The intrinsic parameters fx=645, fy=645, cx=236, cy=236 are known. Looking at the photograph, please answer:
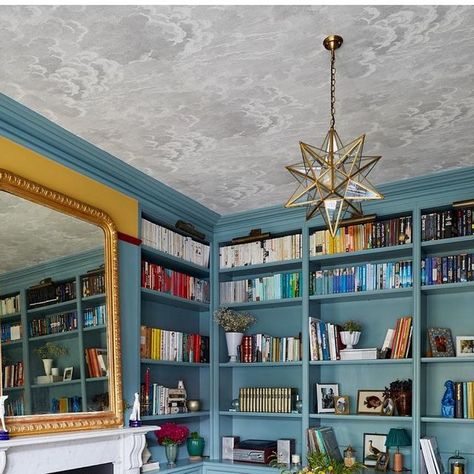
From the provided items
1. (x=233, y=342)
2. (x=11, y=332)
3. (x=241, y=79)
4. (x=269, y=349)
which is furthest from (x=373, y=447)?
(x=241, y=79)

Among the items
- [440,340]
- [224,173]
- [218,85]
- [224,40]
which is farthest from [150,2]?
[440,340]

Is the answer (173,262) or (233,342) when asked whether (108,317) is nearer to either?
(173,262)

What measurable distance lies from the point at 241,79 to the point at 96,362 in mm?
1913

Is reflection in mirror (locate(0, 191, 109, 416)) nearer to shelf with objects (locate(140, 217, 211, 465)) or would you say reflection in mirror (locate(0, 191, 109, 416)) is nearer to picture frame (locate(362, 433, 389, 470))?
shelf with objects (locate(140, 217, 211, 465))

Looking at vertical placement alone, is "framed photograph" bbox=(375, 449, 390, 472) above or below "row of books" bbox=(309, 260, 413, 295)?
below

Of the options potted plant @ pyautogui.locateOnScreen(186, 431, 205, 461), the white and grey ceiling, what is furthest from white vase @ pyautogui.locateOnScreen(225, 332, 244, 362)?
the white and grey ceiling

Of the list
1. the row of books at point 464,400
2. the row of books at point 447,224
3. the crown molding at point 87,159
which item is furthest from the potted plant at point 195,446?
the row of books at point 447,224

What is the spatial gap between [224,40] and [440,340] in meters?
2.74

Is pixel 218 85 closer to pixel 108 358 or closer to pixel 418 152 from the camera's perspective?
pixel 418 152

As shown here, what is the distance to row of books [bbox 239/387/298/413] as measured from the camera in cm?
490

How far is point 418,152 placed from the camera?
3.94 metres

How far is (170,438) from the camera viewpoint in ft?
15.3

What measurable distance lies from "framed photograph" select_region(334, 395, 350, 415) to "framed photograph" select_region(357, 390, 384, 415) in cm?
9

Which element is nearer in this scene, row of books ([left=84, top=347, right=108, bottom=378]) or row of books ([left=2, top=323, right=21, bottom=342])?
row of books ([left=2, top=323, right=21, bottom=342])
